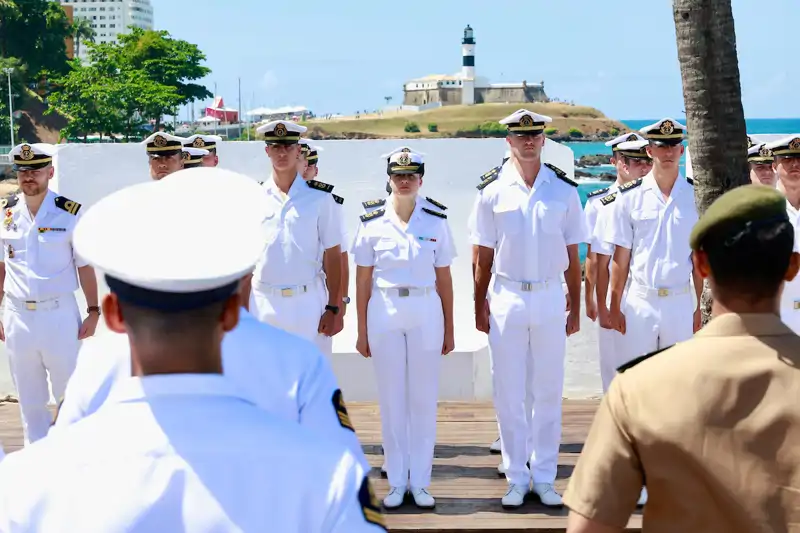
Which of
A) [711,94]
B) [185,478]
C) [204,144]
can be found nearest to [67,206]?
[204,144]

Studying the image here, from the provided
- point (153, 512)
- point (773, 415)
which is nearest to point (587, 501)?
point (773, 415)

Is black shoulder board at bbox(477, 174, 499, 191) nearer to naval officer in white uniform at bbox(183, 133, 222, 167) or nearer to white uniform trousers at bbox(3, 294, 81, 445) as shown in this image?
white uniform trousers at bbox(3, 294, 81, 445)

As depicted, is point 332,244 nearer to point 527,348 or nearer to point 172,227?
point 527,348

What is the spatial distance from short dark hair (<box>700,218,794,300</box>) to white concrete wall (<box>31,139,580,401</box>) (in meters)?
6.50

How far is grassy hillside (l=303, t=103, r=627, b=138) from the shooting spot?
415 feet

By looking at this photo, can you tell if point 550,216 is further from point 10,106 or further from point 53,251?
point 10,106

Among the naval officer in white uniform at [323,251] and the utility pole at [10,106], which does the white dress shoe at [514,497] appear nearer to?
the naval officer in white uniform at [323,251]

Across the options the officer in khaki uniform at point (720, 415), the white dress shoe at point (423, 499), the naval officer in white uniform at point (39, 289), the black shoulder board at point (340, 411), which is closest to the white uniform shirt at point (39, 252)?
the naval officer in white uniform at point (39, 289)

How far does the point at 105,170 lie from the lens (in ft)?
29.1

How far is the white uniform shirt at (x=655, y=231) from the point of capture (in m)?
5.00

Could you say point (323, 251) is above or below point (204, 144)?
below

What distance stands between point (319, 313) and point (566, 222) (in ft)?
4.57

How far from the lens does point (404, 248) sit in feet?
16.3

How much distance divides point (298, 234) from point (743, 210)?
351 centimetres
